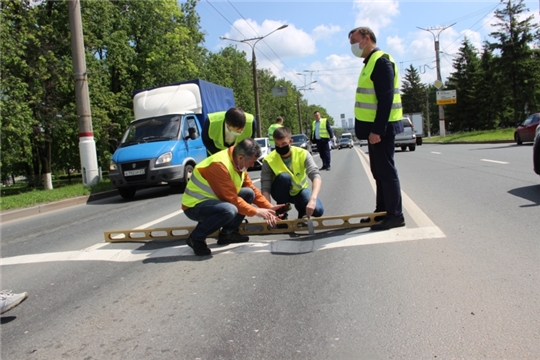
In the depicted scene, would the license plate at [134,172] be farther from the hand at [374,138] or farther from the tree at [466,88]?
the tree at [466,88]

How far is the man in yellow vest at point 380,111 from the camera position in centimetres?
493

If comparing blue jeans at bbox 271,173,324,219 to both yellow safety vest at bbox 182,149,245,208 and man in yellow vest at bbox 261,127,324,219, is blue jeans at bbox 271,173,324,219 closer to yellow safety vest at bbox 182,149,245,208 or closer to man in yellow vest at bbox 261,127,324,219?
man in yellow vest at bbox 261,127,324,219

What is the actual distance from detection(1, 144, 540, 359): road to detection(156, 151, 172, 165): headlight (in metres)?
5.06

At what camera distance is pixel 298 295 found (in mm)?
3494

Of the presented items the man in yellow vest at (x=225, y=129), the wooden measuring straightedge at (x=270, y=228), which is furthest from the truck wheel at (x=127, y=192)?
the wooden measuring straightedge at (x=270, y=228)

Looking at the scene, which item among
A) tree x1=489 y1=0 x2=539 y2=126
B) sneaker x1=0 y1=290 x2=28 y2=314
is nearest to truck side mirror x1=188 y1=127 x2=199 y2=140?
sneaker x1=0 y1=290 x2=28 y2=314

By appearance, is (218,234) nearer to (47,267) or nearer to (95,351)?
(47,267)

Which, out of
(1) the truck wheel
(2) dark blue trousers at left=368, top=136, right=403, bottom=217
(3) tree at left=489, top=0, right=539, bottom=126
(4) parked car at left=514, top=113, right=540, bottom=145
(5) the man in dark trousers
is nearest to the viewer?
(2) dark blue trousers at left=368, top=136, right=403, bottom=217

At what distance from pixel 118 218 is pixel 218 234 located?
368 centimetres

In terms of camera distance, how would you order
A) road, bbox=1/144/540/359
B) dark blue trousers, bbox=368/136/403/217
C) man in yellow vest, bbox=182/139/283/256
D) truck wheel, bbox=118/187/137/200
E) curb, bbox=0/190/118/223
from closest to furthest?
road, bbox=1/144/540/359, man in yellow vest, bbox=182/139/283/256, dark blue trousers, bbox=368/136/403/217, curb, bbox=0/190/118/223, truck wheel, bbox=118/187/137/200

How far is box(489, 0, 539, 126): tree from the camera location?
41.6 m

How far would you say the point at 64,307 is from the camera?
3.66 metres

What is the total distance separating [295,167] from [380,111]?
123cm

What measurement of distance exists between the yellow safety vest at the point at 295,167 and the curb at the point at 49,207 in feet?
22.8
